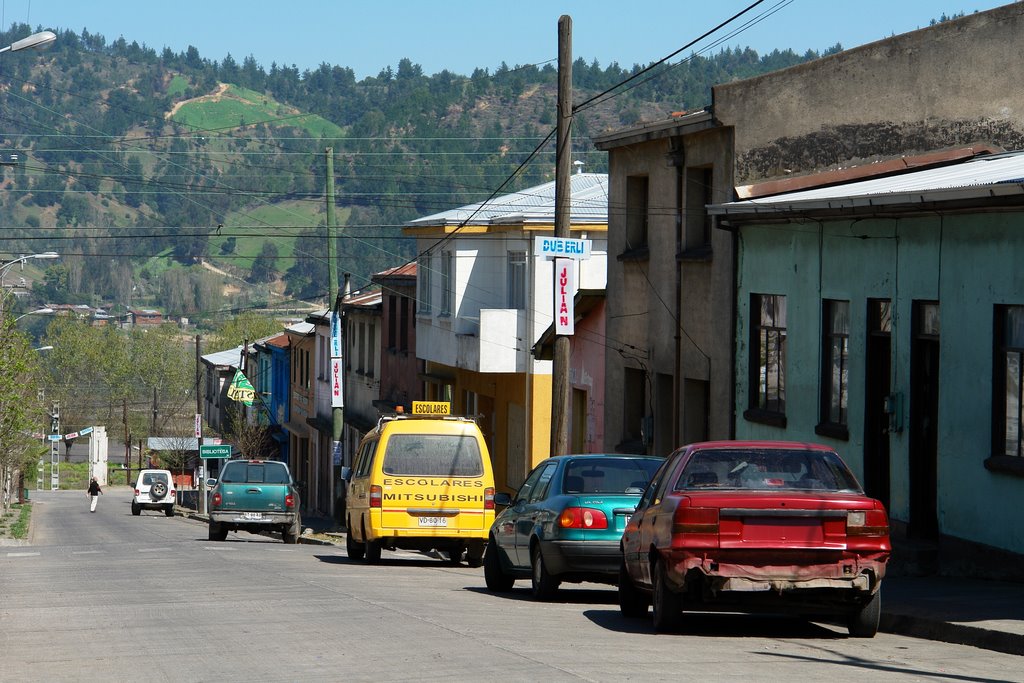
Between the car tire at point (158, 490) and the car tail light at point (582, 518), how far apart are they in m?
50.2

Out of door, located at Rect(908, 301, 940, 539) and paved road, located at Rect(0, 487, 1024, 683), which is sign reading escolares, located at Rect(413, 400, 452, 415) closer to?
paved road, located at Rect(0, 487, 1024, 683)

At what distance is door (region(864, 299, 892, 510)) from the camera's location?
1894 cm

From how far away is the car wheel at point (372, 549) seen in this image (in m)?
21.5

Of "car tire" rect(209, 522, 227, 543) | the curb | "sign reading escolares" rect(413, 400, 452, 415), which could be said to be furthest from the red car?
"car tire" rect(209, 522, 227, 543)

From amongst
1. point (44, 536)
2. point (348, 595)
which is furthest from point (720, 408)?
point (44, 536)

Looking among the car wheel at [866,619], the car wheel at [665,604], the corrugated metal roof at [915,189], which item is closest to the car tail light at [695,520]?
the car wheel at [665,604]

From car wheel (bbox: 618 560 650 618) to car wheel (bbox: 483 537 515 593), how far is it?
3.23 meters

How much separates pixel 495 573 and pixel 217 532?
17.1 meters

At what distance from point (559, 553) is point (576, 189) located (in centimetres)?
2472

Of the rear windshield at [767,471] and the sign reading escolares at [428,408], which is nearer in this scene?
the rear windshield at [767,471]

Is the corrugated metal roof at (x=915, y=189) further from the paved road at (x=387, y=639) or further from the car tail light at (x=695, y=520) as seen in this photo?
the car tail light at (x=695, y=520)

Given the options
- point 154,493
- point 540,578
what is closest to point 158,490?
point 154,493

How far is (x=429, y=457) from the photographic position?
2089 centimetres

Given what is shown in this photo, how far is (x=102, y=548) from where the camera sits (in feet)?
91.9
